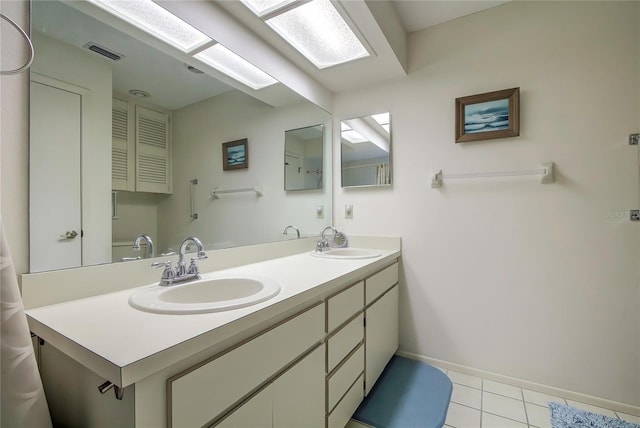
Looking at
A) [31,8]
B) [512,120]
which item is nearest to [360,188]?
[512,120]

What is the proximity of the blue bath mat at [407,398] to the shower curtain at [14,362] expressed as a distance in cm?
135

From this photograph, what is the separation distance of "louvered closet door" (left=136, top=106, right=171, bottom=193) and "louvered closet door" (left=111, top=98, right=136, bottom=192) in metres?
0.03

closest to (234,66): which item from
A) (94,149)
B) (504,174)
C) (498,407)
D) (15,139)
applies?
(94,149)

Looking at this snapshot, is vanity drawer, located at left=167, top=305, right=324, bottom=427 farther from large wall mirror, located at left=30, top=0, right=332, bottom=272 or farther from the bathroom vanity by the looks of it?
large wall mirror, located at left=30, top=0, right=332, bottom=272

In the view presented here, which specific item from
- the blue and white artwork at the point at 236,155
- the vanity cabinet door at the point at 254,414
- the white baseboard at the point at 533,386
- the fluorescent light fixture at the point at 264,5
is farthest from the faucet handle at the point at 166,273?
the white baseboard at the point at 533,386

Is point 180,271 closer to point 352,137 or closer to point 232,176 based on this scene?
point 232,176

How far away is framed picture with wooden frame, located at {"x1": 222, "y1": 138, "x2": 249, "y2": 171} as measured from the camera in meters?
1.52

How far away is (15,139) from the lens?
83cm

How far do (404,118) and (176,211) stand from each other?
166cm

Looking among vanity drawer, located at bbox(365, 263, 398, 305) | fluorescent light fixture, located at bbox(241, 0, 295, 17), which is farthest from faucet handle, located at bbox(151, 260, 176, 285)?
fluorescent light fixture, located at bbox(241, 0, 295, 17)

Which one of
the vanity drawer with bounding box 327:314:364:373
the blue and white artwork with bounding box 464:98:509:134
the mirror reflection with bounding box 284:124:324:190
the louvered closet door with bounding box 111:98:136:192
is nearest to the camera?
the louvered closet door with bounding box 111:98:136:192

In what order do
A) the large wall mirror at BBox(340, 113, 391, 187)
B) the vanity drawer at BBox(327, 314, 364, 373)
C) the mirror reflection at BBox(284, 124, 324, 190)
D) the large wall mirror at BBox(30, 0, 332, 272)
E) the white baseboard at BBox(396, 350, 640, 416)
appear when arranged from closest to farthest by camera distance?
the large wall mirror at BBox(30, 0, 332, 272) < the vanity drawer at BBox(327, 314, 364, 373) < the white baseboard at BBox(396, 350, 640, 416) < the mirror reflection at BBox(284, 124, 324, 190) < the large wall mirror at BBox(340, 113, 391, 187)

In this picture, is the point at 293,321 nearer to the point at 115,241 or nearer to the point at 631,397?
the point at 115,241

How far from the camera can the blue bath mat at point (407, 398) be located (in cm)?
145
